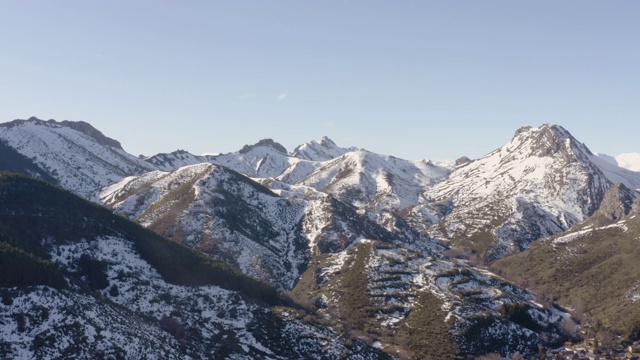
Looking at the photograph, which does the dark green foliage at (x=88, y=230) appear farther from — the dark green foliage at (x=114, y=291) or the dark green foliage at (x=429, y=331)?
the dark green foliage at (x=429, y=331)

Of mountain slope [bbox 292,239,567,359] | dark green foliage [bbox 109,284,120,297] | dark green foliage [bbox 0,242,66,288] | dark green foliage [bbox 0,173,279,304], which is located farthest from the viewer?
mountain slope [bbox 292,239,567,359]

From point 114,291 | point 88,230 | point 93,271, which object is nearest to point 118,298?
point 114,291

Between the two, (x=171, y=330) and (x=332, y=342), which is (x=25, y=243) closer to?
(x=171, y=330)

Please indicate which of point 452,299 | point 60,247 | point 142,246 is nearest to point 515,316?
point 452,299

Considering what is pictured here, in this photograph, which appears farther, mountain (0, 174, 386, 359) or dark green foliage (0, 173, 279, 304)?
dark green foliage (0, 173, 279, 304)

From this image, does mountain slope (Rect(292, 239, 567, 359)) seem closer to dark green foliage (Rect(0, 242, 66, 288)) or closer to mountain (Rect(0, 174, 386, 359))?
mountain (Rect(0, 174, 386, 359))

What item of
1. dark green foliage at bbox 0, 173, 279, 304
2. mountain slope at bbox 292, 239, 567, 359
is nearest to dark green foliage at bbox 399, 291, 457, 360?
mountain slope at bbox 292, 239, 567, 359

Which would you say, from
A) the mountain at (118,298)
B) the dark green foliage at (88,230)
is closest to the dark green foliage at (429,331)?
the mountain at (118,298)
